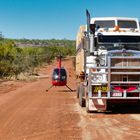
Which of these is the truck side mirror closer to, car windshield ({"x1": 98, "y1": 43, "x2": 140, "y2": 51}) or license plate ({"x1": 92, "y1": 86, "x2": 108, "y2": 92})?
car windshield ({"x1": 98, "y1": 43, "x2": 140, "y2": 51})

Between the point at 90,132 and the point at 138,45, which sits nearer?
the point at 90,132

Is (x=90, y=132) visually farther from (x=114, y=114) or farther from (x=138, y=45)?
(x=138, y=45)

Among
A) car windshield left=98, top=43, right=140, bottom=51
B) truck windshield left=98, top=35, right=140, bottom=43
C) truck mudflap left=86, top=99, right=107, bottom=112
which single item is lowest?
truck mudflap left=86, top=99, right=107, bottom=112

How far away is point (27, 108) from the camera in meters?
19.4

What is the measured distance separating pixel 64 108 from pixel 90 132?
687 cm

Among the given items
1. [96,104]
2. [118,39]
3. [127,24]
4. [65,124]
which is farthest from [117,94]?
[127,24]

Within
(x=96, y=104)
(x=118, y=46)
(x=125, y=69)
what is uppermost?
(x=118, y=46)

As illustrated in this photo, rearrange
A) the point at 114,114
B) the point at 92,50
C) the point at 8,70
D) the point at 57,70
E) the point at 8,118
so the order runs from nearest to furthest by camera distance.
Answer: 1. the point at 8,118
2. the point at 114,114
3. the point at 92,50
4. the point at 57,70
5. the point at 8,70

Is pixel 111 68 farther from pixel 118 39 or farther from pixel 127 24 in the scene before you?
pixel 127 24

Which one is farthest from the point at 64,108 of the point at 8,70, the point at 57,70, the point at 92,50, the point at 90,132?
the point at 8,70

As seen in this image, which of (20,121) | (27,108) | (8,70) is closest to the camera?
(20,121)

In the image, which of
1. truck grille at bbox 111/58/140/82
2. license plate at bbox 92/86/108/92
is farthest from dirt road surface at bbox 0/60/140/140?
truck grille at bbox 111/58/140/82

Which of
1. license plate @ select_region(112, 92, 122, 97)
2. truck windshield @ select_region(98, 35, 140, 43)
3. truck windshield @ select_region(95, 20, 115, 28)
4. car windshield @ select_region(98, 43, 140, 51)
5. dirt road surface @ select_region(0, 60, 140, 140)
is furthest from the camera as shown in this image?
truck windshield @ select_region(95, 20, 115, 28)

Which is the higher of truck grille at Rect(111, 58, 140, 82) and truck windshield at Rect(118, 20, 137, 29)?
truck windshield at Rect(118, 20, 137, 29)
